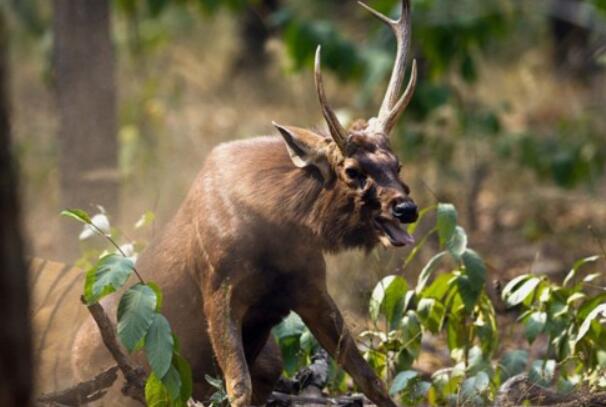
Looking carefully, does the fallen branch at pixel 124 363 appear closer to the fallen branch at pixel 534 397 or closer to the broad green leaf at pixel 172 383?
the broad green leaf at pixel 172 383

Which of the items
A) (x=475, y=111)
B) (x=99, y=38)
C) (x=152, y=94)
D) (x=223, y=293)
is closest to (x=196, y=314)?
(x=223, y=293)

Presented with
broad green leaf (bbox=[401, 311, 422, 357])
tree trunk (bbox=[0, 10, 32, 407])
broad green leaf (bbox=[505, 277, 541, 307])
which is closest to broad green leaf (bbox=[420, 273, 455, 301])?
broad green leaf (bbox=[401, 311, 422, 357])

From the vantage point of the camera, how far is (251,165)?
260 inches

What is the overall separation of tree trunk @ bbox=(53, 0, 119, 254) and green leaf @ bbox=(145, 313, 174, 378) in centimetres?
474

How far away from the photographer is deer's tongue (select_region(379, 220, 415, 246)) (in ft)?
19.8

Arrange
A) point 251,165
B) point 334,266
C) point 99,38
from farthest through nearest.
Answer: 1. point 99,38
2. point 334,266
3. point 251,165

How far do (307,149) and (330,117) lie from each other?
1.22 feet

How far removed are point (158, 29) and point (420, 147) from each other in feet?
16.5

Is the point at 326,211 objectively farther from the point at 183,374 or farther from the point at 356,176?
the point at 183,374

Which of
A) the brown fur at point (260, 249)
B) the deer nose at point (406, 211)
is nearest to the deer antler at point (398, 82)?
the brown fur at point (260, 249)

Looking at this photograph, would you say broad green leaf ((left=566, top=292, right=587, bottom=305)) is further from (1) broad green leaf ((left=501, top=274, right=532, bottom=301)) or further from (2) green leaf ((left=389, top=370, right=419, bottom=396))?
(2) green leaf ((left=389, top=370, right=419, bottom=396))

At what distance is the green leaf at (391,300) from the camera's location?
6.84 meters

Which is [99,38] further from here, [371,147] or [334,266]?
[371,147]

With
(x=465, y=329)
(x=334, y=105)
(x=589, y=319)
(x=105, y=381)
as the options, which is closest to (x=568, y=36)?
(x=334, y=105)
